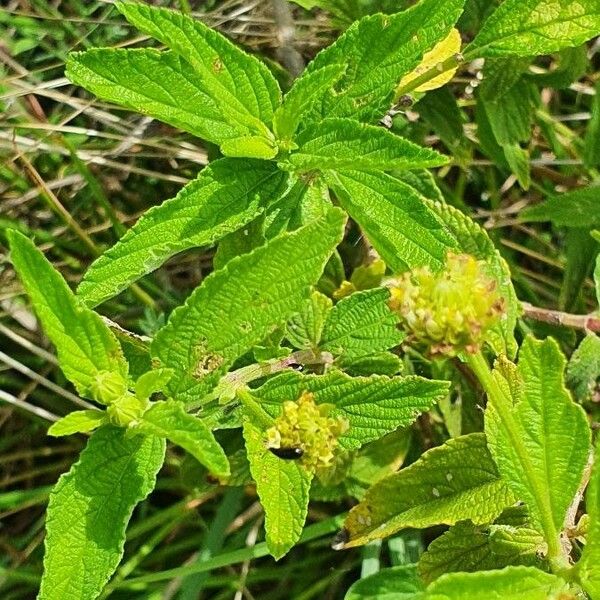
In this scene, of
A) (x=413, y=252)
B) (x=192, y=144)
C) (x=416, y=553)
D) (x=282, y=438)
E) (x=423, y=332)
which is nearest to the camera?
(x=423, y=332)

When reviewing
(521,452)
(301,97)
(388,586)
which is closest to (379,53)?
(301,97)

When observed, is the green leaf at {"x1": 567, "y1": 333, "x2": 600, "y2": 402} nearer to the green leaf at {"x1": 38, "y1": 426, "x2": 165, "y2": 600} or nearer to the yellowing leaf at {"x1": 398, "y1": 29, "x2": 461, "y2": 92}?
the yellowing leaf at {"x1": 398, "y1": 29, "x2": 461, "y2": 92}

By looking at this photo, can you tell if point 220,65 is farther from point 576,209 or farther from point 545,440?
point 576,209

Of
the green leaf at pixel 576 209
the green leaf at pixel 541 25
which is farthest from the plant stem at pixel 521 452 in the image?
the green leaf at pixel 576 209

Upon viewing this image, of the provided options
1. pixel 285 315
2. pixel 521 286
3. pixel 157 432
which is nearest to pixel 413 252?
pixel 285 315

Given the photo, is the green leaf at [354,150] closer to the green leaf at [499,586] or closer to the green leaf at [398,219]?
the green leaf at [398,219]

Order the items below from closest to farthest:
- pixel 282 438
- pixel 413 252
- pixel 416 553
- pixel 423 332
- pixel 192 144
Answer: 1. pixel 423 332
2. pixel 282 438
3. pixel 413 252
4. pixel 416 553
5. pixel 192 144

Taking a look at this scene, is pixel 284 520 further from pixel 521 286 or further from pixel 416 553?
pixel 521 286
